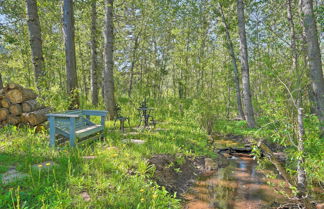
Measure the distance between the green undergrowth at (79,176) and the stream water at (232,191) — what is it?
2.16ft

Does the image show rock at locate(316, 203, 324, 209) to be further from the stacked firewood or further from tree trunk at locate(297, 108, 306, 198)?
the stacked firewood

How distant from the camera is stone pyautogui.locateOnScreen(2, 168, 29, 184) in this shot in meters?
3.15

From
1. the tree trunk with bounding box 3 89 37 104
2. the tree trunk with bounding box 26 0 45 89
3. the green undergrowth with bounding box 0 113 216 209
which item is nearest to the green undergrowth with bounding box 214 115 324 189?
the green undergrowth with bounding box 0 113 216 209

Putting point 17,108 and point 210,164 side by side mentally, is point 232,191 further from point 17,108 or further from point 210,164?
point 17,108

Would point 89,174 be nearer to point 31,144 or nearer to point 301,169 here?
point 31,144

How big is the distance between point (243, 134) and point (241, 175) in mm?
4691

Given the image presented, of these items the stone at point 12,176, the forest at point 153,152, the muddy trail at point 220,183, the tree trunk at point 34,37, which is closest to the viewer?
the stone at point 12,176

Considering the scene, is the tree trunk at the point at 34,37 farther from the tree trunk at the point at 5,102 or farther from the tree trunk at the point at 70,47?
the tree trunk at the point at 5,102

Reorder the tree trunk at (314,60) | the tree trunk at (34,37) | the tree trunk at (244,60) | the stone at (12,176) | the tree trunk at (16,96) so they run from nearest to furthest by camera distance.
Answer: the stone at (12,176) → the tree trunk at (16,96) → the tree trunk at (314,60) → the tree trunk at (34,37) → the tree trunk at (244,60)

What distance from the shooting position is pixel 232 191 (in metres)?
4.75

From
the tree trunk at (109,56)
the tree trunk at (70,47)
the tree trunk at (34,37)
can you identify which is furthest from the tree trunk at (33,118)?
the tree trunk at (109,56)

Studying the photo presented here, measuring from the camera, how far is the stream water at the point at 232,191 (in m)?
4.14

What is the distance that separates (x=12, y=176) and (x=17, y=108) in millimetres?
3425

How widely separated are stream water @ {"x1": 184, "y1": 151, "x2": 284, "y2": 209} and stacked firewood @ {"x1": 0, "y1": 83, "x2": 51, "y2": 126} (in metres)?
4.71
